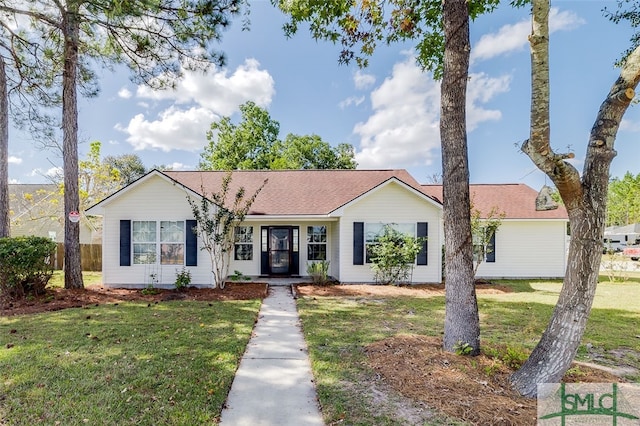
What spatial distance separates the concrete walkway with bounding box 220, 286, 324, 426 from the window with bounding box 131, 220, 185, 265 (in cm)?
579

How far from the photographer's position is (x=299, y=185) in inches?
592

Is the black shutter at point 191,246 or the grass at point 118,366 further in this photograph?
the black shutter at point 191,246

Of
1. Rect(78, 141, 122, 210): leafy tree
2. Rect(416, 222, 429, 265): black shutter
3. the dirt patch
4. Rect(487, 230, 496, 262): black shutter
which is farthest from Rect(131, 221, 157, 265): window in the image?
Rect(487, 230, 496, 262): black shutter

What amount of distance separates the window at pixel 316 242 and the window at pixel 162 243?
15.9 ft

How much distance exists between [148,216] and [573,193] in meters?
11.1

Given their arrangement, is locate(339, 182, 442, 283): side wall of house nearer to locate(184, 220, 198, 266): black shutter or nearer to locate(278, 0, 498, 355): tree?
locate(184, 220, 198, 266): black shutter

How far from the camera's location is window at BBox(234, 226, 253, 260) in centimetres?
1337

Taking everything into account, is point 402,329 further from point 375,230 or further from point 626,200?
point 626,200

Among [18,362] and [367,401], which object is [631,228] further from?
[18,362]

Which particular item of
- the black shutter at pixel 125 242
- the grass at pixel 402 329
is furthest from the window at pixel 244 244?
the grass at pixel 402 329

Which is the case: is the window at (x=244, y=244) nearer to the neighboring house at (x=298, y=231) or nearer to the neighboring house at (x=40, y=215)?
the neighboring house at (x=298, y=231)

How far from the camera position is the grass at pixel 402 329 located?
3593 millimetres

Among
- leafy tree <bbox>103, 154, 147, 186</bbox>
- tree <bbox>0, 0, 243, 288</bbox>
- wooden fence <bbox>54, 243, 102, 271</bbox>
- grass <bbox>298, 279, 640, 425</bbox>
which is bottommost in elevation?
grass <bbox>298, 279, 640, 425</bbox>

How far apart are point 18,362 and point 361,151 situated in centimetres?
3411
